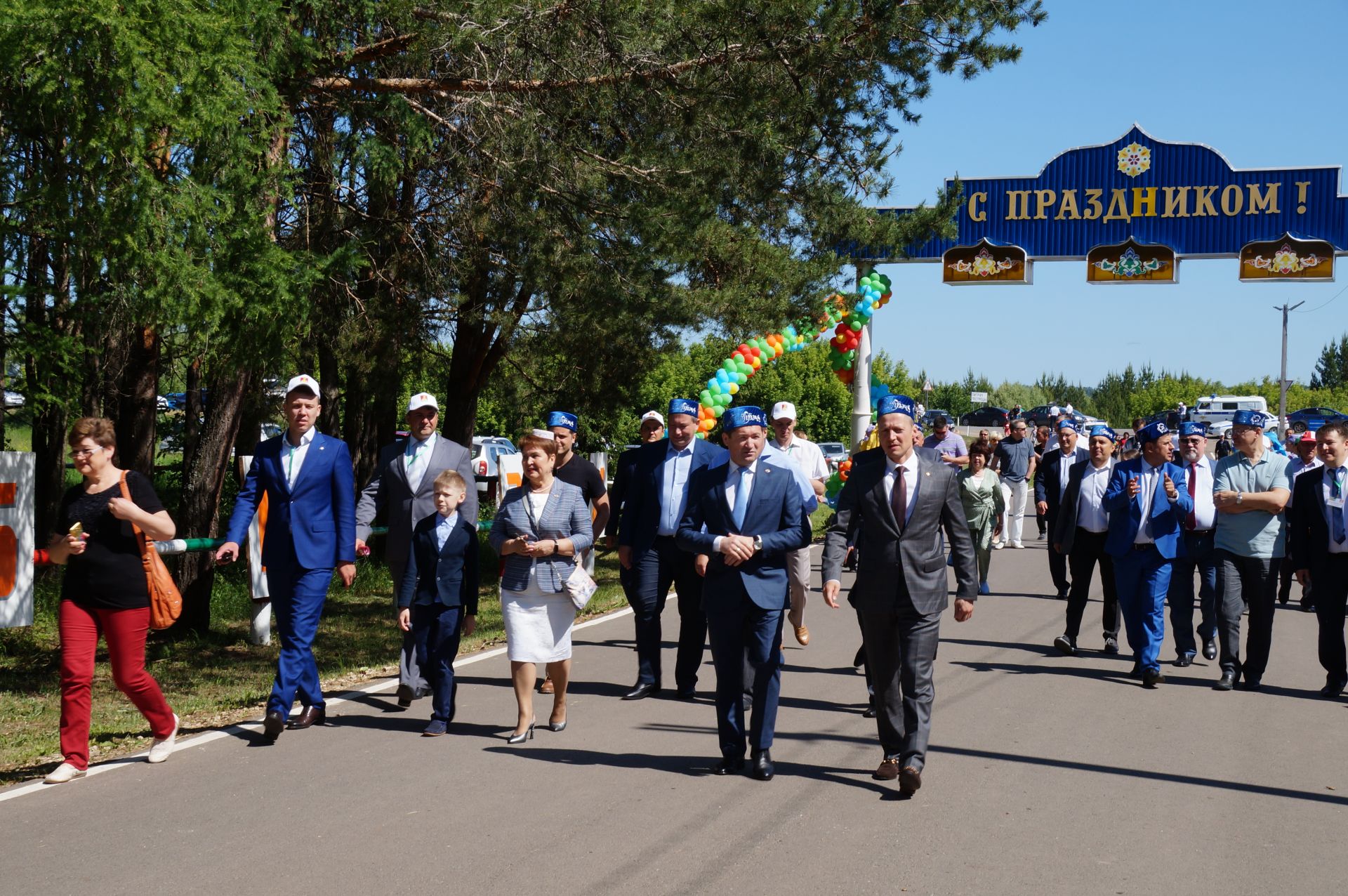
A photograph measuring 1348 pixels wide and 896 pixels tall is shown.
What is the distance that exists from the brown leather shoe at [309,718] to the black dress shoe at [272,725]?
1.32ft

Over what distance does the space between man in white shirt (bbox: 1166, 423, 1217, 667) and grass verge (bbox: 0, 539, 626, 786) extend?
570 cm

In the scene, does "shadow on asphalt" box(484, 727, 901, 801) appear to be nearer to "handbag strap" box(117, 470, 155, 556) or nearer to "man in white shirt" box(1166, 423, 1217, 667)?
"handbag strap" box(117, 470, 155, 556)

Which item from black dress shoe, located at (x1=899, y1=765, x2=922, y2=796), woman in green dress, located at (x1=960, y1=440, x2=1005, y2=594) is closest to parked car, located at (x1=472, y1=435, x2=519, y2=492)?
woman in green dress, located at (x1=960, y1=440, x2=1005, y2=594)

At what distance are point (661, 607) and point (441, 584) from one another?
178cm

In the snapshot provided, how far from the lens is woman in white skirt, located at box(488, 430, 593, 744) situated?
7.49m

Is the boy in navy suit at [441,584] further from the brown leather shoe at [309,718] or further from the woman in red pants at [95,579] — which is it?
the woman in red pants at [95,579]

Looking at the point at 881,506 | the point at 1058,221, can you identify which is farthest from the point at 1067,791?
the point at 1058,221

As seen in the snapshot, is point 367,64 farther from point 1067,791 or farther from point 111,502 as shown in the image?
point 1067,791

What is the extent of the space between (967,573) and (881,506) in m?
0.59

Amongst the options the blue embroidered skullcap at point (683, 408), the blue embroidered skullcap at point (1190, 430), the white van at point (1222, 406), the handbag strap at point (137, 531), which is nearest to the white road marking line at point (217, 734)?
the handbag strap at point (137, 531)

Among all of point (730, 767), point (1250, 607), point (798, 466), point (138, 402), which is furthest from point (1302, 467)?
point (138, 402)

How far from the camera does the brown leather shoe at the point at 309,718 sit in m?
7.92

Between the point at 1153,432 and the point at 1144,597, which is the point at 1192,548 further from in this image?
the point at 1153,432

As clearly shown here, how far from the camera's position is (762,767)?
6.68m
